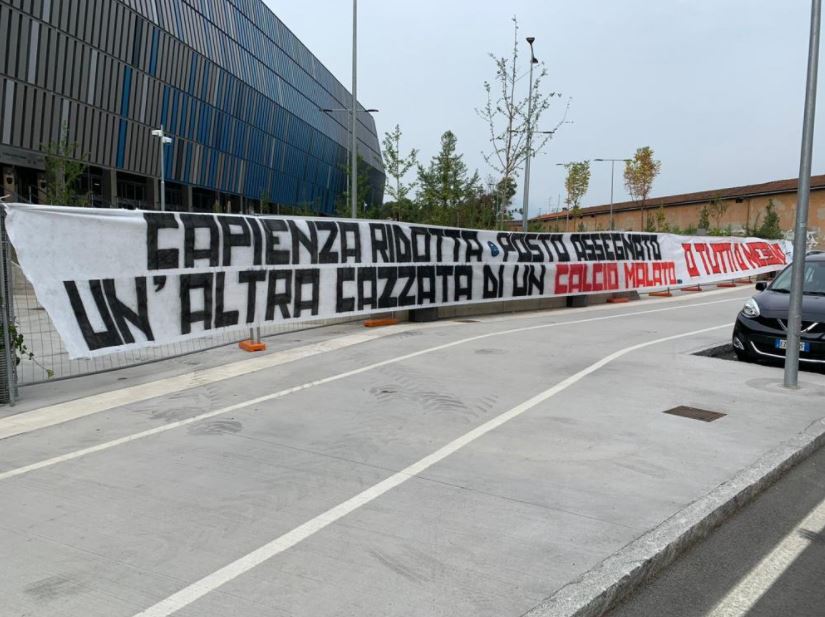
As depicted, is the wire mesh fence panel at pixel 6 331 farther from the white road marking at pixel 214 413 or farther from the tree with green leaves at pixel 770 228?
the tree with green leaves at pixel 770 228

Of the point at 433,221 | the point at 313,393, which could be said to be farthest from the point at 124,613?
the point at 433,221

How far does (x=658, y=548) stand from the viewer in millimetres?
3818

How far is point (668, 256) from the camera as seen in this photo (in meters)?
22.4

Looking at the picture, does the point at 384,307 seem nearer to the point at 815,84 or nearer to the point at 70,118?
the point at 815,84

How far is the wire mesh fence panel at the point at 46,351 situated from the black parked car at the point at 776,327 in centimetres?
715

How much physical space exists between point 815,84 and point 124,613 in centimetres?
851

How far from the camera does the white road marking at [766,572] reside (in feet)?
11.3

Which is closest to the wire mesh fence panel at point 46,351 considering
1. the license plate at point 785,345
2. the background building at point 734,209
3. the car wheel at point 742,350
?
the car wheel at point 742,350

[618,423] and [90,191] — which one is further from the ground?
[90,191]

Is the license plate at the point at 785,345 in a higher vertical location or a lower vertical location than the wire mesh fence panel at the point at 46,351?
higher

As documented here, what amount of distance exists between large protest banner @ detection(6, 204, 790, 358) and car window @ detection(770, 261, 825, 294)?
20.1 ft

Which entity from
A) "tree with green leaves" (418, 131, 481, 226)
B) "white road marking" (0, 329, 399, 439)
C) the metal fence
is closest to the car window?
"white road marking" (0, 329, 399, 439)

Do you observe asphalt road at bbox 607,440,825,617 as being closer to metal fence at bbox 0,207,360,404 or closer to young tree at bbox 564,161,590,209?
metal fence at bbox 0,207,360,404

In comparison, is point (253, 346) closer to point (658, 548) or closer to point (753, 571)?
point (658, 548)
